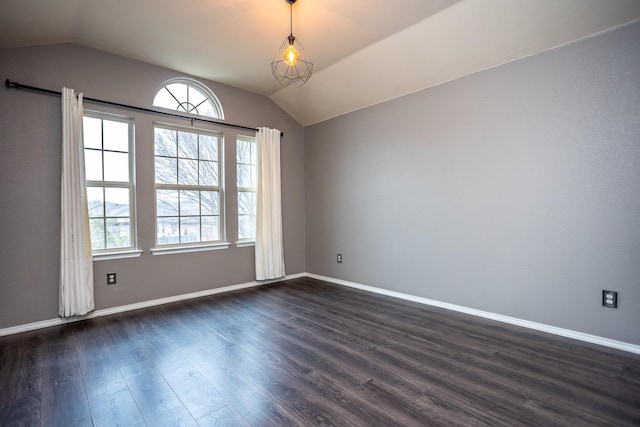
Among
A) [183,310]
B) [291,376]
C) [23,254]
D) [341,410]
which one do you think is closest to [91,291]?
[23,254]

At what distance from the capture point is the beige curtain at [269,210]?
460 cm

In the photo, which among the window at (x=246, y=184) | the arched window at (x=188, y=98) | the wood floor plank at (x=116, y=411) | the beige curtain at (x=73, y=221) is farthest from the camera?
the window at (x=246, y=184)

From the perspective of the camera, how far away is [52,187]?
310 centimetres

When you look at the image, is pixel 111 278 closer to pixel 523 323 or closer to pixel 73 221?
pixel 73 221

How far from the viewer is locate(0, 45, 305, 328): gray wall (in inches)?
114

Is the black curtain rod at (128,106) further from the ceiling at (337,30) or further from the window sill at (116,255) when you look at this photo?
the window sill at (116,255)

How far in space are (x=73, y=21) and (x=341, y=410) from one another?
12.6 feet

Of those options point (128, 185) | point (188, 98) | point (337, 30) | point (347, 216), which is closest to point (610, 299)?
point (347, 216)

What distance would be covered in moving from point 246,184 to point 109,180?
1728 millimetres

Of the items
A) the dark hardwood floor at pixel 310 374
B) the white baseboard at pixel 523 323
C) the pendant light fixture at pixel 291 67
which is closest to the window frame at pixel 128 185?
the dark hardwood floor at pixel 310 374

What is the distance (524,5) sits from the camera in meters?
2.52

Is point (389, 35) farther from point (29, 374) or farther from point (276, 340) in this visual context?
point (29, 374)

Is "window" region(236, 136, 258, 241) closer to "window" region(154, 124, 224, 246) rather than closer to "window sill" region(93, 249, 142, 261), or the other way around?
"window" region(154, 124, 224, 246)

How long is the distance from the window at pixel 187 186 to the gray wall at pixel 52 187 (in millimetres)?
138
